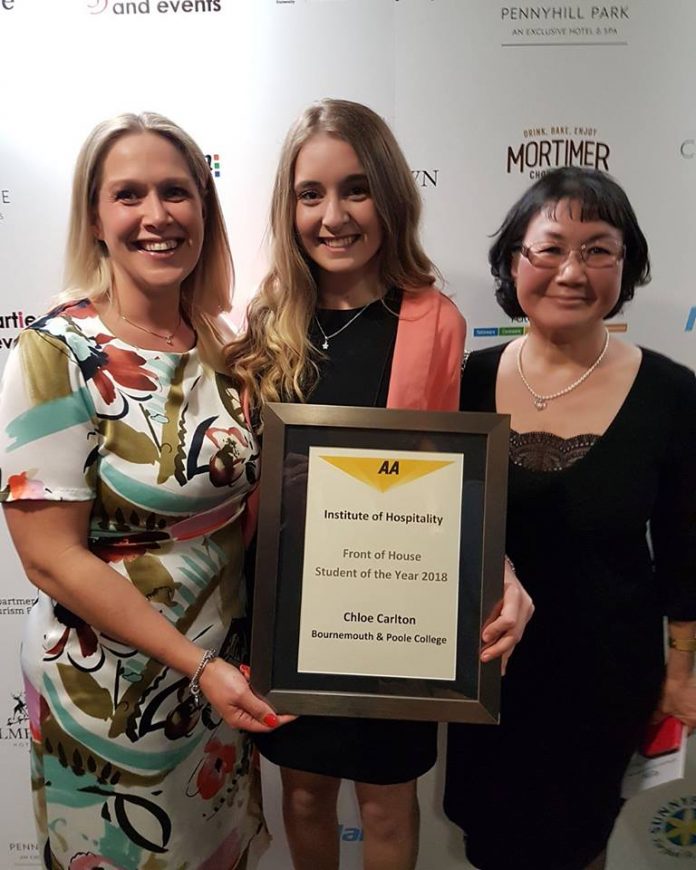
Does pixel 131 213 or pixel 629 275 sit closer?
pixel 131 213

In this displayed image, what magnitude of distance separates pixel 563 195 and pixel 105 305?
86 cm

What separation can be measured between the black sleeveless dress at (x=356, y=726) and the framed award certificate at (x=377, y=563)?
19 centimetres

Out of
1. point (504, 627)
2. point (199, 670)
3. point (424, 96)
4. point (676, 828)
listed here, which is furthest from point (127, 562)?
point (676, 828)

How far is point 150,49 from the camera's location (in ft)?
4.96

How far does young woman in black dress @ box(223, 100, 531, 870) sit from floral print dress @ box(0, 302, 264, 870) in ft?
0.47

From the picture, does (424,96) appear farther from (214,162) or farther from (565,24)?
(214,162)

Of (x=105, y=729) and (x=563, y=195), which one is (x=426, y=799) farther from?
(x=563, y=195)

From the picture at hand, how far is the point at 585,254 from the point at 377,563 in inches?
26.6

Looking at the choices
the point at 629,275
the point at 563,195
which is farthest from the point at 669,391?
the point at 563,195

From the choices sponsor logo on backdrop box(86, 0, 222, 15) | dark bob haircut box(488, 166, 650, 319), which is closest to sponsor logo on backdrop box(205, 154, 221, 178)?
sponsor logo on backdrop box(86, 0, 222, 15)

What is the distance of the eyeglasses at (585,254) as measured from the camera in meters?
1.19

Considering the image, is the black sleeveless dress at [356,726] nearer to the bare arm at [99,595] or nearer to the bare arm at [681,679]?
the bare arm at [99,595]

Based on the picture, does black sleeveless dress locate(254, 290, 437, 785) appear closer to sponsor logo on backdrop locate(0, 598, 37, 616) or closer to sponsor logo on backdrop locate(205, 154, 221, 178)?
sponsor logo on backdrop locate(205, 154, 221, 178)

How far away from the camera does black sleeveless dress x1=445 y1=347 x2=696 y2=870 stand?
1.23 metres
